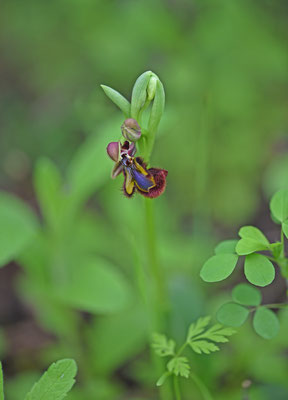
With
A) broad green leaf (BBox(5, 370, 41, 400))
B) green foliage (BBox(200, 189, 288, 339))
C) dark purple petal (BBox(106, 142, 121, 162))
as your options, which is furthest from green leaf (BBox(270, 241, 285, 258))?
broad green leaf (BBox(5, 370, 41, 400))

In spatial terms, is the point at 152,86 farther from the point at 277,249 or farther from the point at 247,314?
the point at 247,314

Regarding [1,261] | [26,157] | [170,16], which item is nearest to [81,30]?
[170,16]

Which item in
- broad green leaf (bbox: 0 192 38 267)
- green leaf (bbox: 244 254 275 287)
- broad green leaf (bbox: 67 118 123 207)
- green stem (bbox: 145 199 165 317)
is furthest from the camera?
broad green leaf (bbox: 67 118 123 207)

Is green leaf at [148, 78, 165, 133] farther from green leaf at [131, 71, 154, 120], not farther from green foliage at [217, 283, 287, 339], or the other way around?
green foliage at [217, 283, 287, 339]

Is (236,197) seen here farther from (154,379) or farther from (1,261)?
(1,261)

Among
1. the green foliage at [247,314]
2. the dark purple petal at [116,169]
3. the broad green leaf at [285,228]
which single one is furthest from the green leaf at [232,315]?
the dark purple petal at [116,169]

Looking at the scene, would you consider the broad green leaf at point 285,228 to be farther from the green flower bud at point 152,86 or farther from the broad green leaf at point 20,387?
the broad green leaf at point 20,387
